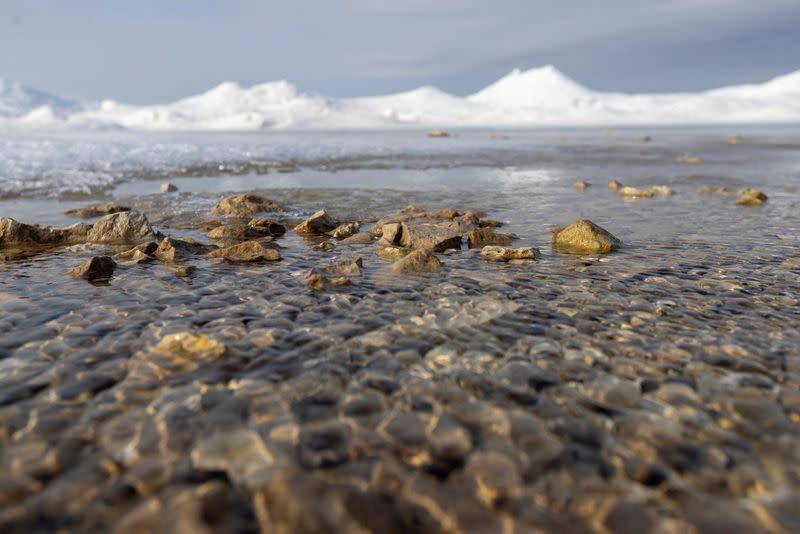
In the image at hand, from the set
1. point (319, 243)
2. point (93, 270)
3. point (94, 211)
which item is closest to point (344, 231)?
point (319, 243)

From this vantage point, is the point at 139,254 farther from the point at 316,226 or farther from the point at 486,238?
the point at 486,238

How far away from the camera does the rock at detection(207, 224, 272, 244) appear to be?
845 cm

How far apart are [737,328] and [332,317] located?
3620 mm

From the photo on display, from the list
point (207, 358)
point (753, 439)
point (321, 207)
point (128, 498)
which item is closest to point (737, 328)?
point (753, 439)

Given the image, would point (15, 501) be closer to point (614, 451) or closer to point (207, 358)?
point (207, 358)

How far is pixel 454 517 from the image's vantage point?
2.42m

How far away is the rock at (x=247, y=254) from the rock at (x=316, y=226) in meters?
2.07

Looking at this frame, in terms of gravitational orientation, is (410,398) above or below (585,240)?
below

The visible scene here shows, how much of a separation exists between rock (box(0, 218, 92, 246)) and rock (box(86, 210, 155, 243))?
200 millimetres

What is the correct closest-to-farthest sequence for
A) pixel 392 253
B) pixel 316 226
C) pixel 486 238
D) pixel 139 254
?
pixel 139 254 < pixel 392 253 < pixel 486 238 < pixel 316 226

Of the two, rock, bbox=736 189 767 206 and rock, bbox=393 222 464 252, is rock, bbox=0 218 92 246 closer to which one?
rock, bbox=393 222 464 252

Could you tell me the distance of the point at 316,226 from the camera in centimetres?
902

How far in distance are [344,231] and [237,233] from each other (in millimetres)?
1815

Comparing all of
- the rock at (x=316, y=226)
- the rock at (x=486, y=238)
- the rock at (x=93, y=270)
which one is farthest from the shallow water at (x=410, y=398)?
the rock at (x=316, y=226)
